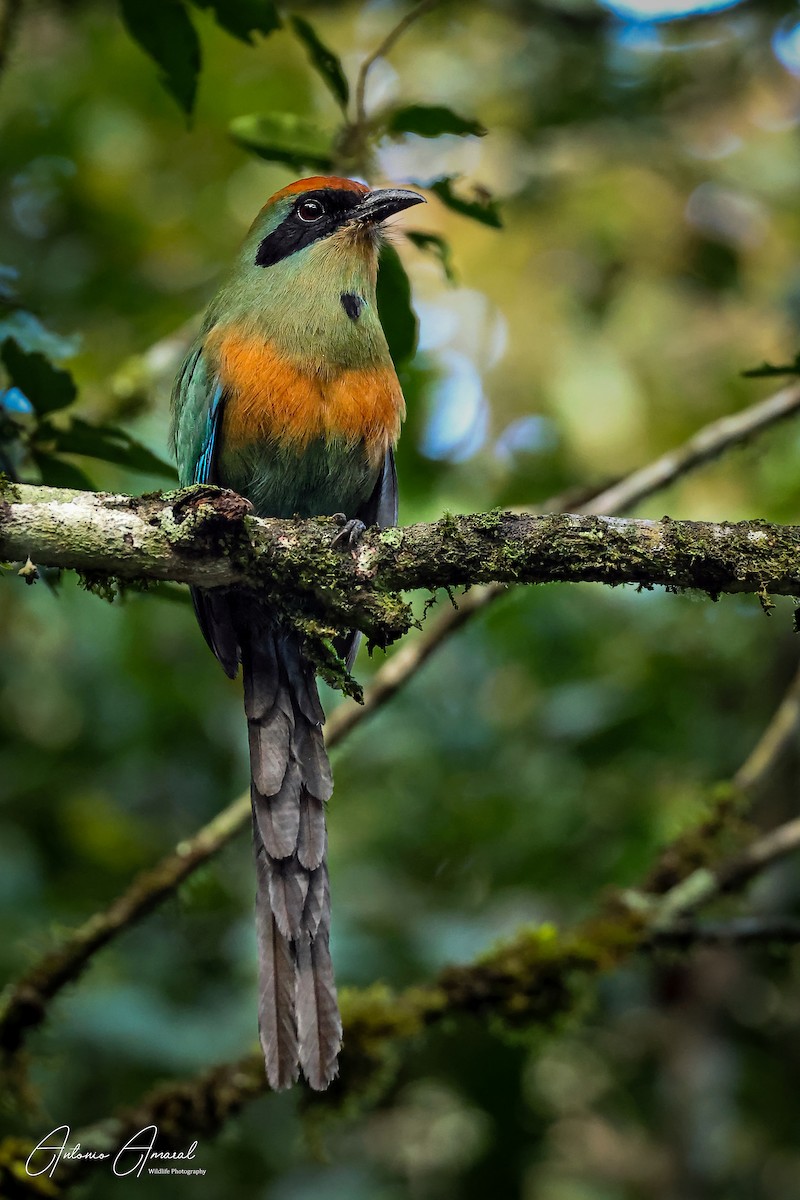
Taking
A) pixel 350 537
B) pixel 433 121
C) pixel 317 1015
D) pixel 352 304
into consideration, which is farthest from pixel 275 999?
pixel 433 121

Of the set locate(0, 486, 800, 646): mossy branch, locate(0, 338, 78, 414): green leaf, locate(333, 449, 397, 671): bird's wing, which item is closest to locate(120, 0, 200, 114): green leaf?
locate(0, 338, 78, 414): green leaf

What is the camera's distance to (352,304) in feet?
11.7

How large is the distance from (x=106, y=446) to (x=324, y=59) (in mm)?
1299

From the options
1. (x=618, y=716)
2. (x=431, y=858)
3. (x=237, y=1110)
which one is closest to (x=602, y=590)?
(x=618, y=716)

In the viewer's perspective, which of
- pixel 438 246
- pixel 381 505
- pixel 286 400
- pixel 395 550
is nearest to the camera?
pixel 395 550

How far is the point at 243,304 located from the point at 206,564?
1322 millimetres

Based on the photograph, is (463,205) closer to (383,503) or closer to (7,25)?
(383,503)

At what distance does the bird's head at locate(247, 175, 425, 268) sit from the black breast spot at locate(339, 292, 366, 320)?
223mm

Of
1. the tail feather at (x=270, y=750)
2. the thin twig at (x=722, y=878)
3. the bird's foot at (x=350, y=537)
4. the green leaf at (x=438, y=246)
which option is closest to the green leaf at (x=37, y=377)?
the bird's foot at (x=350, y=537)

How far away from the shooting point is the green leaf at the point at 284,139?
10.9 feet

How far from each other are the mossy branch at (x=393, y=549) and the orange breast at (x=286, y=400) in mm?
815

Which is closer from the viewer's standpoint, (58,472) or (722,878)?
(58,472)

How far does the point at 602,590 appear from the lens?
5641mm
